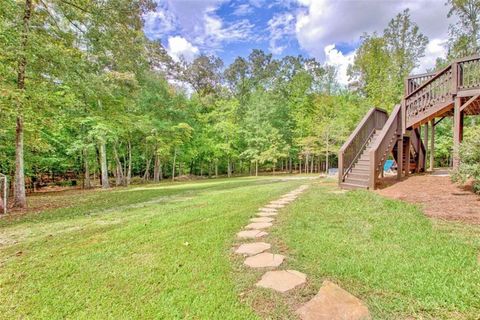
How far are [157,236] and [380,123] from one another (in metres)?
8.94

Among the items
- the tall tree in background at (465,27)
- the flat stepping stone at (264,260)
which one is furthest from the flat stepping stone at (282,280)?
the tall tree in background at (465,27)

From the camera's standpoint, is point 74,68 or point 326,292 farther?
point 74,68

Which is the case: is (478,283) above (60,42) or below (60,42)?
below

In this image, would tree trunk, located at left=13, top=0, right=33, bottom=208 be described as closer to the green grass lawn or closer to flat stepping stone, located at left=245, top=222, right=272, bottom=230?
the green grass lawn

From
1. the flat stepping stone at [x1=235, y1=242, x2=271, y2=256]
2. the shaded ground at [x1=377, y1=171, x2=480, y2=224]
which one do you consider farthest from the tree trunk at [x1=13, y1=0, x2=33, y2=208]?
the shaded ground at [x1=377, y1=171, x2=480, y2=224]

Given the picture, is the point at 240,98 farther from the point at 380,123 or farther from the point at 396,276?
the point at 396,276

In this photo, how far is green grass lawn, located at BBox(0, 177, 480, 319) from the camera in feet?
5.94

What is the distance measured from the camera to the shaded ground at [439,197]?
398 centimetres

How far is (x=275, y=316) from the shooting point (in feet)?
5.57

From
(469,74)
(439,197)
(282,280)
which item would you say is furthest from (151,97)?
(282,280)

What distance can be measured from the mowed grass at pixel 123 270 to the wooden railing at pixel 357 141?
14.2 ft

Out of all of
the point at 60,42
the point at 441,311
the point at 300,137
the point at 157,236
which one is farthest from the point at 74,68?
the point at 300,137

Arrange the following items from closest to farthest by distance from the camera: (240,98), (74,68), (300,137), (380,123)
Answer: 1. (74,68)
2. (380,123)
3. (300,137)
4. (240,98)

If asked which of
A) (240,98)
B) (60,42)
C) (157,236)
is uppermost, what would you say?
(240,98)
